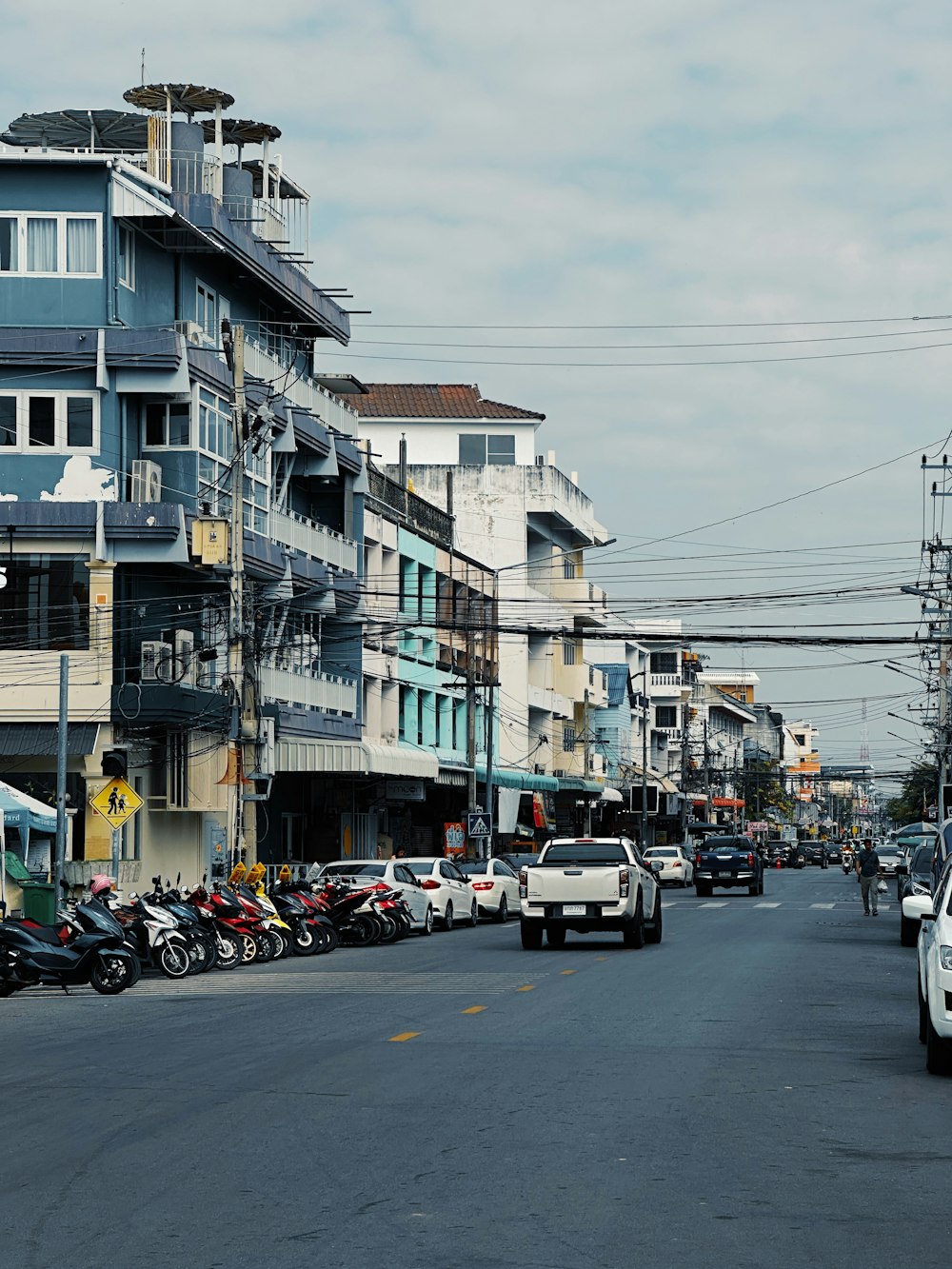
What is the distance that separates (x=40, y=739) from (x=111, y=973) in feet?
51.1

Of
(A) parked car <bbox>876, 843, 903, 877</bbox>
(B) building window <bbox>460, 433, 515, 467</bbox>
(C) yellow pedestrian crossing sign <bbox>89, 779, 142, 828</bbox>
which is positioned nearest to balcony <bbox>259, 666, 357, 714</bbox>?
(C) yellow pedestrian crossing sign <bbox>89, 779, 142, 828</bbox>

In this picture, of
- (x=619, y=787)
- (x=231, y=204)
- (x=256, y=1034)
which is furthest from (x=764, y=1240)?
(x=619, y=787)

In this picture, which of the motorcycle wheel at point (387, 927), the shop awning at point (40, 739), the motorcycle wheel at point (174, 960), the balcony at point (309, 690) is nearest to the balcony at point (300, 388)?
the balcony at point (309, 690)

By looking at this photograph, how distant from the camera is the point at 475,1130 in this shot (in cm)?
1177

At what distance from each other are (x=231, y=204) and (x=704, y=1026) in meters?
31.6

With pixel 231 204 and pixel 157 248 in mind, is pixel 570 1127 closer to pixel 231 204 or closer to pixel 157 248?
pixel 157 248

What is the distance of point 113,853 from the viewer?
1487 inches

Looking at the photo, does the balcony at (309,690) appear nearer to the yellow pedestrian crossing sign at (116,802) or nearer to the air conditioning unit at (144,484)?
the air conditioning unit at (144,484)

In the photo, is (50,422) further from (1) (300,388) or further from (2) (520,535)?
(2) (520,535)

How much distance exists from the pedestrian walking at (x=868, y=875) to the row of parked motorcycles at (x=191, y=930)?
42.9ft

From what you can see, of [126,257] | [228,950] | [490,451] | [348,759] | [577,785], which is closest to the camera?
[228,950]

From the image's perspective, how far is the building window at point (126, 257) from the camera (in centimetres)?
4081

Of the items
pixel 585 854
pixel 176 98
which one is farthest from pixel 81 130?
pixel 585 854

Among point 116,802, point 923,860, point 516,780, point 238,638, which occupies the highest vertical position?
point 238,638
